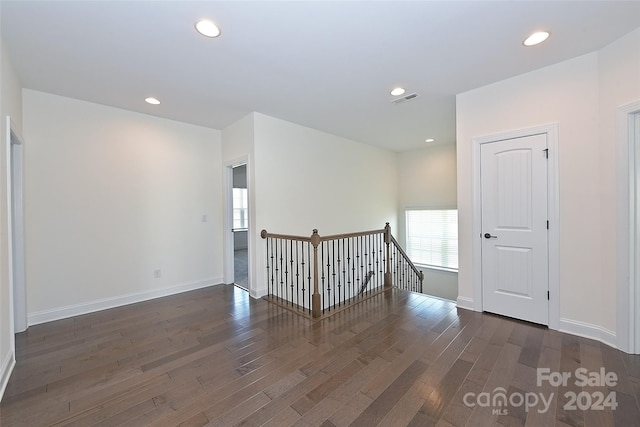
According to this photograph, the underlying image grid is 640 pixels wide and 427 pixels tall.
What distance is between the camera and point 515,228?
2906 mm

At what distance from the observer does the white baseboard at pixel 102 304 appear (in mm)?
3066

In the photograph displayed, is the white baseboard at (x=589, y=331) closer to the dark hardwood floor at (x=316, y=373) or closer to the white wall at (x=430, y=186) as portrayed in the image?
the dark hardwood floor at (x=316, y=373)

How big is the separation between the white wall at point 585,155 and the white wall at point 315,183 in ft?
9.58

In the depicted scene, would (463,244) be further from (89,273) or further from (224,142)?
(89,273)

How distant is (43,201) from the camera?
3100 mm

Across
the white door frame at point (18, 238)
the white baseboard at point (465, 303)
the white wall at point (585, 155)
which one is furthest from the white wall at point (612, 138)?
the white door frame at point (18, 238)

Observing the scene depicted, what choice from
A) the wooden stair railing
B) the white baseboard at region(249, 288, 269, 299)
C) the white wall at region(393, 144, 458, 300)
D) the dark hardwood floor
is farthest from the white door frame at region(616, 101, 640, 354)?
the white baseboard at region(249, 288, 269, 299)

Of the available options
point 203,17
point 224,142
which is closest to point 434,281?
point 224,142

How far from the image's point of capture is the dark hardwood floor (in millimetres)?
1641

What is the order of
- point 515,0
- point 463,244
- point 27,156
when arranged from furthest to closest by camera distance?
1. point 463,244
2. point 27,156
3. point 515,0

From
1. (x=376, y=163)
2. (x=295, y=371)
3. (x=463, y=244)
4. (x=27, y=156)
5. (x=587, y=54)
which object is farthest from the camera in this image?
(x=376, y=163)

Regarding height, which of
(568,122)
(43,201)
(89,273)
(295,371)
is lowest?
(295,371)

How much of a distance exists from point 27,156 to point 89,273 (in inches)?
60.0

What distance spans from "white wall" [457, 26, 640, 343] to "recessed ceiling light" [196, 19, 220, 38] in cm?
304
